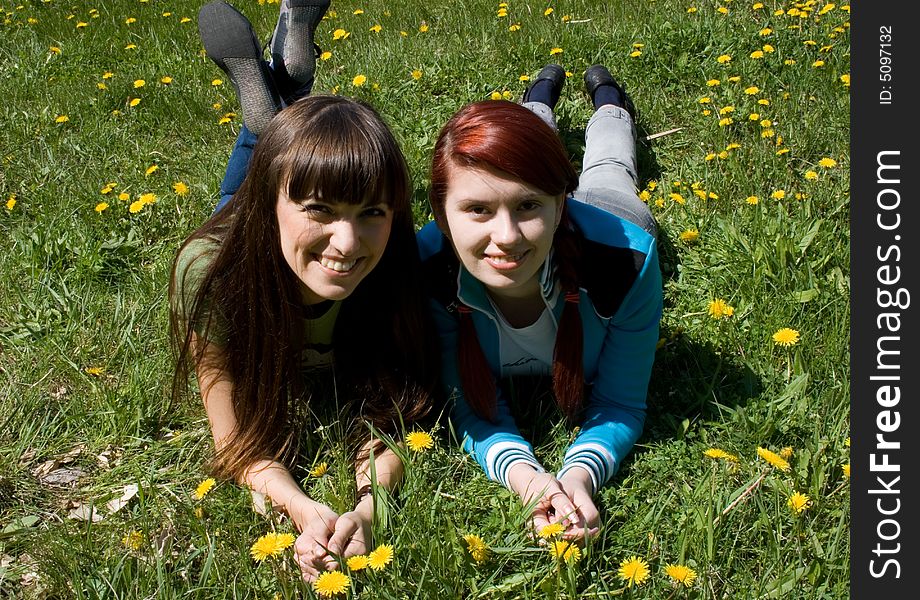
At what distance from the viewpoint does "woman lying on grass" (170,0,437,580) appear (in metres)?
2.10

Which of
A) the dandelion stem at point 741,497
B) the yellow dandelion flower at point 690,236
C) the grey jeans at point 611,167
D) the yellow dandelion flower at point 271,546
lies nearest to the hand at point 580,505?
the dandelion stem at point 741,497

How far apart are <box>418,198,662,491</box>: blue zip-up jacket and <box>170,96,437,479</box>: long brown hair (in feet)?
0.33

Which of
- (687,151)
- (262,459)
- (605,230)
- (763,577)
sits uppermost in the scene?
(687,151)

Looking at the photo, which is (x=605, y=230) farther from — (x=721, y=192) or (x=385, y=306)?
(x=721, y=192)

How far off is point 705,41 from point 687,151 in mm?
796

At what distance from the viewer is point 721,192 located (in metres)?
3.40

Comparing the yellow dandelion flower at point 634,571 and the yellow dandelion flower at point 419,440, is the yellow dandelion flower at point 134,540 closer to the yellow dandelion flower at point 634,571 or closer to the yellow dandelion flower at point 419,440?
the yellow dandelion flower at point 419,440

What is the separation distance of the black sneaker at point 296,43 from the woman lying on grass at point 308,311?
1372 mm

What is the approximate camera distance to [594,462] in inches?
90.1

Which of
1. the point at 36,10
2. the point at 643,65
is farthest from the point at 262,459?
the point at 36,10

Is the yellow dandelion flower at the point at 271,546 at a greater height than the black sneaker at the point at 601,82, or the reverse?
the black sneaker at the point at 601,82

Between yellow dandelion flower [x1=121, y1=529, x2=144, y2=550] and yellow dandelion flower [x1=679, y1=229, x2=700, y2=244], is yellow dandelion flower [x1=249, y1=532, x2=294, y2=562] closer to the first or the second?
yellow dandelion flower [x1=121, y1=529, x2=144, y2=550]

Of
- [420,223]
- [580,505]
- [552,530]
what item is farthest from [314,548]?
[420,223]

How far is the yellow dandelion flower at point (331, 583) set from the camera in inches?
70.2
